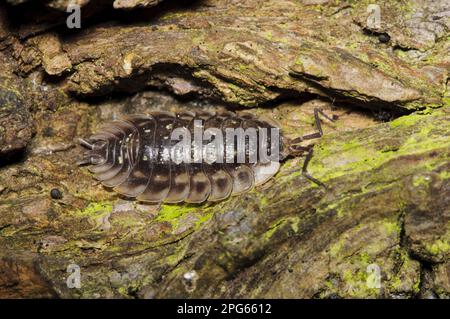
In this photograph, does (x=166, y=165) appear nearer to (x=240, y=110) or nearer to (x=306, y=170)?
(x=240, y=110)

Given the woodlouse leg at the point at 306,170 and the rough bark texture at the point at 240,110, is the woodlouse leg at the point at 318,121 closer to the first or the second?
the rough bark texture at the point at 240,110

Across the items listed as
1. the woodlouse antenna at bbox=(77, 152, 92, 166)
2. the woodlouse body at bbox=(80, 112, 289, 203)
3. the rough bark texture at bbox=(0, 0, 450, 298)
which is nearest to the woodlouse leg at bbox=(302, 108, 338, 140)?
the rough bark texture at bbox=(0, 0, 450, 298)

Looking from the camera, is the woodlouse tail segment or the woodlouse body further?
the woodlouse tail segment

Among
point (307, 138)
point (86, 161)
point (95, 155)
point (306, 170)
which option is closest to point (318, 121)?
point (307, 138)

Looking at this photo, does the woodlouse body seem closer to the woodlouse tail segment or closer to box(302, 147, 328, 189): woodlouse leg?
the woodlouse tail segment

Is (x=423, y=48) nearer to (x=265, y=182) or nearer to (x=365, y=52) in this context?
(x=365, y=52)

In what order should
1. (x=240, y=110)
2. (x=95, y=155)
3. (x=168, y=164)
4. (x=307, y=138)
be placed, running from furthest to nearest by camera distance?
(x=240, y=110)
(x=95, y=155)
(x=168, y=164)
(x=307, y=138)

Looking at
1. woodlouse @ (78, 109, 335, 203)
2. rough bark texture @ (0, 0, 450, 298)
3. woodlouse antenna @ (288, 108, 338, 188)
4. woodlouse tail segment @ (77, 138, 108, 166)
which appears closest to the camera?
rough bark texture @ (0, 0, 450, 298)
